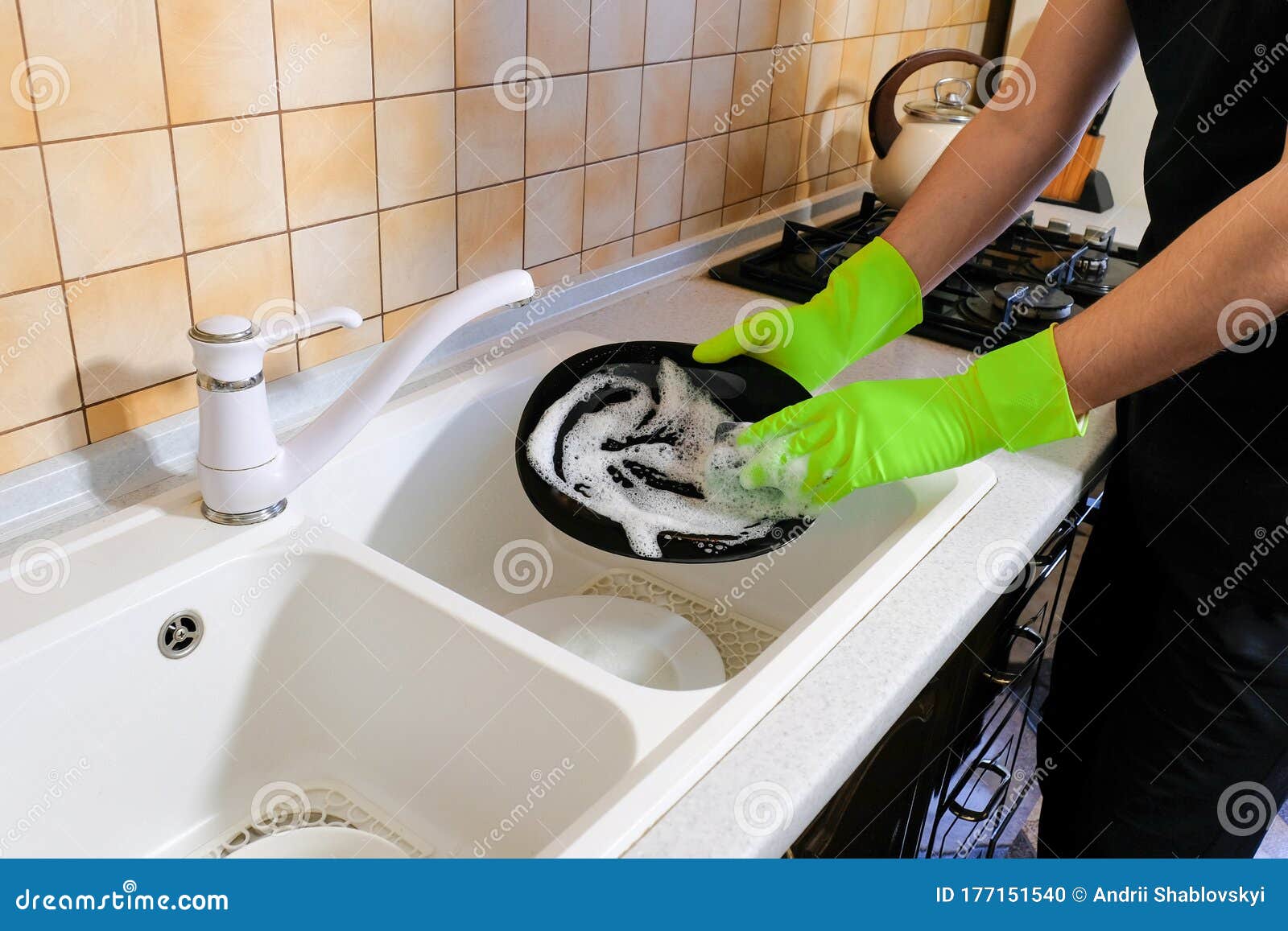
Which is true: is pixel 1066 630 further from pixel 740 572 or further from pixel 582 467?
pixel 582 467

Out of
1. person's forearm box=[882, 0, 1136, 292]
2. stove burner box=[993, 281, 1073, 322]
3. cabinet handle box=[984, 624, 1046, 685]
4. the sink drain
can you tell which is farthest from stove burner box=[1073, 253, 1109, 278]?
the sink drain

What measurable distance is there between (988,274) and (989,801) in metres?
0.78

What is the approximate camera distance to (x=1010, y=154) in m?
1.22

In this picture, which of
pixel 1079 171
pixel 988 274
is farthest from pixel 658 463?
pixel 1079 171

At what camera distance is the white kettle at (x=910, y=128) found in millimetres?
1700

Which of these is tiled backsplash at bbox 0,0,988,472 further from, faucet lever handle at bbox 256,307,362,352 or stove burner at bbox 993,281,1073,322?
stove burner at bbox 993,281,1073,322

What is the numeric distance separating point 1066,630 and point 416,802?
85 centimetres

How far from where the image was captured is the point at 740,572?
1.22 meters

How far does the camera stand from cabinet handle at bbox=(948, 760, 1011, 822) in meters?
1.22

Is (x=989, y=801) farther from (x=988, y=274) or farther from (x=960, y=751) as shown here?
(x=988, y=274)

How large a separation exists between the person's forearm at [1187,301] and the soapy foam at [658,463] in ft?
0.90

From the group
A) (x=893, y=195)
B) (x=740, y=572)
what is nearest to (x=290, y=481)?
(x=740, y=572)

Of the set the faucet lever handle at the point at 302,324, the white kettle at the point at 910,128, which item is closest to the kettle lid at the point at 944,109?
the white kettle at the point at 910,128
